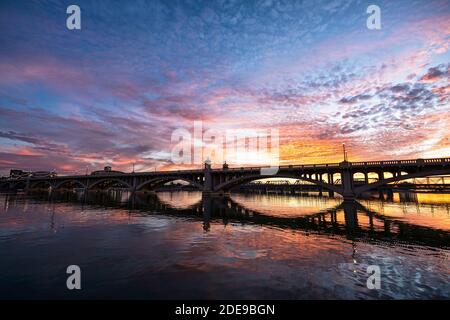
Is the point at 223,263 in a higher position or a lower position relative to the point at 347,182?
lower

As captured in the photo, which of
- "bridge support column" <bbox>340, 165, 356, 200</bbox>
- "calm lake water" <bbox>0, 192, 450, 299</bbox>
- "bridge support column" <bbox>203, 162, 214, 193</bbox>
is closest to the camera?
"calm lake water" <bbox>0, 192, 450, 299</bbox>

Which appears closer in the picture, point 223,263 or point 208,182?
point 223,263

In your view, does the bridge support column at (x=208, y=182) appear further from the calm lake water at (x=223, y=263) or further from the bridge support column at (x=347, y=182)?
the calm lake water at (x=223, y=263)

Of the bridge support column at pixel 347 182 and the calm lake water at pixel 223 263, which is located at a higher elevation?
the bridge support column at pixel 347 182

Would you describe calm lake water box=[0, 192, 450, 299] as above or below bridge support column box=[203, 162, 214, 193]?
below

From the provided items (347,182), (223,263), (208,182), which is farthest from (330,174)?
(223,263)

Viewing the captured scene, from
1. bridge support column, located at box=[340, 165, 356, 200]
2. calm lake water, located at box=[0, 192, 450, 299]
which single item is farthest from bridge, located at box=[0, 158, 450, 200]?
calm lake water, located at box=[0, 192, 450, 299]

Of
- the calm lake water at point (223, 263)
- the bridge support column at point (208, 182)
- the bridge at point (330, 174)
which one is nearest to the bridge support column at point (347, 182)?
the bridge at point (330, 174)

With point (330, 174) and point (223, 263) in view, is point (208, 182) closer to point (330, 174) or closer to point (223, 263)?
point (330, 174)

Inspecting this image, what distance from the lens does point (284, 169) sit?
2532 inches

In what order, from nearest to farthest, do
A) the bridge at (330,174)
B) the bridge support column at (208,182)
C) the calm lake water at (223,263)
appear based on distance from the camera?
the calm lake water at (223,263) → the bridge at (330,174) → the bridge support column at (208,182)

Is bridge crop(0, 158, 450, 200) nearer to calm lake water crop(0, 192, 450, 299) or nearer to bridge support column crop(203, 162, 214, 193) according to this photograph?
bridge support column crop(203, 162, 214, 193)

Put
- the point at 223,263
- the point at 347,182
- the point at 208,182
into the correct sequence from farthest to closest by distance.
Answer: the point at 208,182 < the point at 347,182 < the point at 223,263
